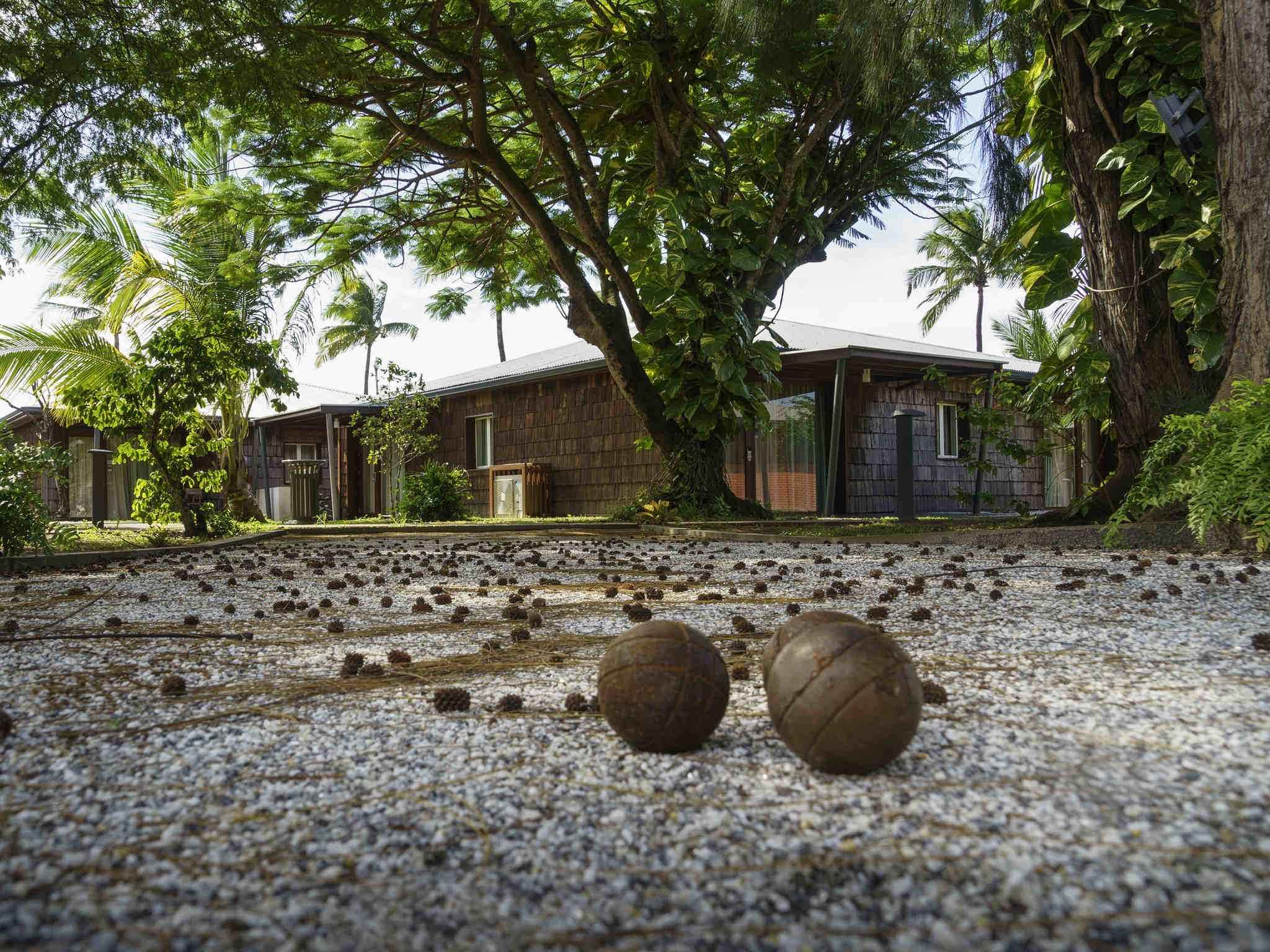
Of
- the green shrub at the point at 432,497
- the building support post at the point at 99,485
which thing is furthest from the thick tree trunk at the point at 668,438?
the building support post at the point at 99,485

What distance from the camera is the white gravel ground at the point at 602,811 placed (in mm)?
1270

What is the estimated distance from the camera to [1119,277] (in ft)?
25.2

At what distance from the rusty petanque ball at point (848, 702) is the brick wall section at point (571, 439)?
43.3ft

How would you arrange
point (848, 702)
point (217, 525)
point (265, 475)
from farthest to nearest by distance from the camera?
point (265, 475) → point (217, 525) → point (848, 702)

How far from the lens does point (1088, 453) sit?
390 inches

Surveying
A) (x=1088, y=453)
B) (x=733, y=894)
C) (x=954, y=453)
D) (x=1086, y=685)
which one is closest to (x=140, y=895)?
(x=733, y=894)

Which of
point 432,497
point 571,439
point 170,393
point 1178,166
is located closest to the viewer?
point 1178,166

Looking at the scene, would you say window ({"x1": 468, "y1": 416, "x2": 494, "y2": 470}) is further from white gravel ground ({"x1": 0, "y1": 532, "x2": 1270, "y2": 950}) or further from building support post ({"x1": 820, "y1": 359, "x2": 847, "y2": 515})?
white gravel ground ({"x1": 0, "y1": 532, "x2": 1270, "y2": 950})

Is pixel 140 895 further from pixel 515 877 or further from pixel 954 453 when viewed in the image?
pixel 954 453

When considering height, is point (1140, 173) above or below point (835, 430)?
above

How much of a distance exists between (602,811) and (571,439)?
1565 cm

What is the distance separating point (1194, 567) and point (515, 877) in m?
5.22

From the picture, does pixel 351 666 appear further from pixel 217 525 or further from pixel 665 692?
pixel 217 525

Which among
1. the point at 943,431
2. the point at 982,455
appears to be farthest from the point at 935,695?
the point at 943,431
